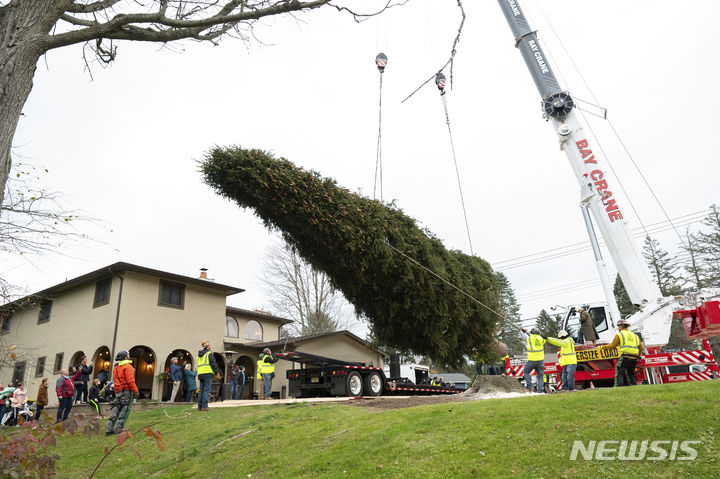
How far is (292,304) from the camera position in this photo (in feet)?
101

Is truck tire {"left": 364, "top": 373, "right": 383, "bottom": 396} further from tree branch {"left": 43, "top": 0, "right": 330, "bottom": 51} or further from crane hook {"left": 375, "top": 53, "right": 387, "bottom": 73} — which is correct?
tree branch {"left": 43, "top": 0, "right": 330, "bottom": 51}

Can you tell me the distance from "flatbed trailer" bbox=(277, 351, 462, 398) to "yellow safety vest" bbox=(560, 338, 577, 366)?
247 inches

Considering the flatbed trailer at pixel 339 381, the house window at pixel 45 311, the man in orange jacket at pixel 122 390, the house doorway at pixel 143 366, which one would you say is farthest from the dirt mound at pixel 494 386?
the house window at pixel 45 311

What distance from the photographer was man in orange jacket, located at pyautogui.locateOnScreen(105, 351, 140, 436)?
364 inches

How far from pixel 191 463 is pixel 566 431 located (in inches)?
202

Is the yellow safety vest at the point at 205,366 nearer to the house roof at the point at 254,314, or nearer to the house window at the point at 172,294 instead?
the house window at the point at 172,294

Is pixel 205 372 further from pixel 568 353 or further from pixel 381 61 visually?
pixel 381 61

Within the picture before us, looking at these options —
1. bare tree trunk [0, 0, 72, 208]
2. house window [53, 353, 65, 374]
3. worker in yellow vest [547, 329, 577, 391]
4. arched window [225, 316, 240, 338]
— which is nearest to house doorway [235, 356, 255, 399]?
arched window [225, 316, 240, 338]

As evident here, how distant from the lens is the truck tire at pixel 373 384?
48.9 ft

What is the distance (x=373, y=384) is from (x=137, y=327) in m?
10.3

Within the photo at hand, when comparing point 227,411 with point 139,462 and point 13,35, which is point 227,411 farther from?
point 13,35

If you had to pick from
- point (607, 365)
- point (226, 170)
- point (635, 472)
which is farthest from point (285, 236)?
point (607, 365)

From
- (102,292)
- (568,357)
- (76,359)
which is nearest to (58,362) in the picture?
(76,359)

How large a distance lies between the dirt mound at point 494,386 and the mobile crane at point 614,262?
73.0 inches
